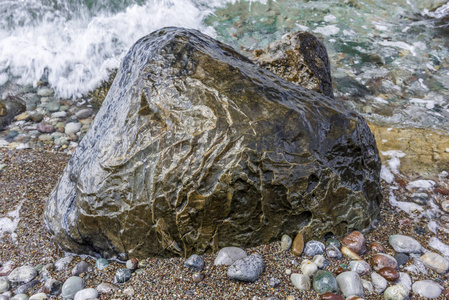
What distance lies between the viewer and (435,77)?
16.9ft

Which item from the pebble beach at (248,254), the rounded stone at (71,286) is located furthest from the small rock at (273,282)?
the rounded stone at (71,286)

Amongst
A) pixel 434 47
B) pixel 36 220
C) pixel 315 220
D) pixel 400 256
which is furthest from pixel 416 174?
pixel 434 47

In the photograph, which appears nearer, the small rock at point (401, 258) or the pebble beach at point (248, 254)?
the pebble beach at point (248, 254)

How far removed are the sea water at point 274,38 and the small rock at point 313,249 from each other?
97.2 inches

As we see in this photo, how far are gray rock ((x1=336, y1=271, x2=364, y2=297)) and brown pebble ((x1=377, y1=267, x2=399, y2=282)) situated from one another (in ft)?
0.59

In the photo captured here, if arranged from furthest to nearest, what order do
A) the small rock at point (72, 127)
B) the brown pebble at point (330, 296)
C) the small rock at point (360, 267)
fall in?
the small rock at point (72, 127)
the small rock at point (360, 267)
the brown pebble at point (330, 296)

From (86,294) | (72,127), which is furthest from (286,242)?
(72,127)

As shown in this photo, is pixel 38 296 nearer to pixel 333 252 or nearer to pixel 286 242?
pixel 286 242

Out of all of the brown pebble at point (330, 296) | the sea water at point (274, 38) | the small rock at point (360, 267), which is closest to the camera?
the brown pebble at point (330, 296)

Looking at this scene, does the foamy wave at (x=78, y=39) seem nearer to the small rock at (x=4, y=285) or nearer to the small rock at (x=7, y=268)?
the small rock at (x=7, y=268)

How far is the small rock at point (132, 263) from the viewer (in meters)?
2.24

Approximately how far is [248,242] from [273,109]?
85 centimetres

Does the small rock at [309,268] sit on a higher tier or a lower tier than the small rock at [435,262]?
higher

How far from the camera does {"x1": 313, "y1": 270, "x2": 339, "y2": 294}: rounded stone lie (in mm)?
2074
